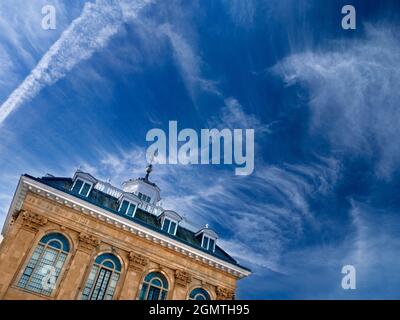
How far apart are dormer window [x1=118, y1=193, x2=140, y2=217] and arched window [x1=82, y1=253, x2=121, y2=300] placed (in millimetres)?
3556

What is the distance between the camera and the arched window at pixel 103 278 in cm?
2039

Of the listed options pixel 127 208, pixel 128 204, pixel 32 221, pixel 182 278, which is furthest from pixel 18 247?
pixel 182 278

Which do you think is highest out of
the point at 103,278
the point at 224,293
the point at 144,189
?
the point at 144,189

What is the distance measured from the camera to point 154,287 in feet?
74.5

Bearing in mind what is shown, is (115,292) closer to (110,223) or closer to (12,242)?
(110,223)

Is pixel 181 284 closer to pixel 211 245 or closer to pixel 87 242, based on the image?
pixel 211 245

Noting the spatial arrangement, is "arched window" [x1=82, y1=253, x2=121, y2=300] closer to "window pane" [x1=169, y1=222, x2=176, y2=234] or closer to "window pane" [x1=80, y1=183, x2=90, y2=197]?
"window pane" [x1=80, y1=183, x2=90, y2=197]

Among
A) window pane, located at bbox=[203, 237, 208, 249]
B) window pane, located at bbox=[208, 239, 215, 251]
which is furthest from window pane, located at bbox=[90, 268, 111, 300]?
window pane, located at bbox=[208, 239, 215, 251]

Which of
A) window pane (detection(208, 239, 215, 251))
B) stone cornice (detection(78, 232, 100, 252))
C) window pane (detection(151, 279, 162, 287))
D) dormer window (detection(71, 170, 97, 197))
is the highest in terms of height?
dormer window (detection(71, 170, 97, 197))

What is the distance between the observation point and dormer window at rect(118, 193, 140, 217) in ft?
78.8

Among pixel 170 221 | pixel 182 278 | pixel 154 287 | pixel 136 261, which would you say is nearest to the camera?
pixel 136 261

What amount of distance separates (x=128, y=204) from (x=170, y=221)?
408cm
